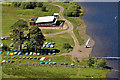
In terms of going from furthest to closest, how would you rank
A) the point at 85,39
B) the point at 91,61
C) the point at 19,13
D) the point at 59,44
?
the point at 19,13
the point at 85,39
the point at 59,44
the point at 91,61

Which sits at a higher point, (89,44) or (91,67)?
(89,44)

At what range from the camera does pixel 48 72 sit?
274ft

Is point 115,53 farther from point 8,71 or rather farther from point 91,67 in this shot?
point 8,71

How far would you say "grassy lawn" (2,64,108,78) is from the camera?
262 ft

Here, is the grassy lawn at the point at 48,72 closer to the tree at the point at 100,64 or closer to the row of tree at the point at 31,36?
the tree at the point at 100,64

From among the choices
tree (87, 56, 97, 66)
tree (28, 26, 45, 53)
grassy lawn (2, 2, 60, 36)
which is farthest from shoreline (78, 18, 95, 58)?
grassy lawn (2, 2, 60, 36)

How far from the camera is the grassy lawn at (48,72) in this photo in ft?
262

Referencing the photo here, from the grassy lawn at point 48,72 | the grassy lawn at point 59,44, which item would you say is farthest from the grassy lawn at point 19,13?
the grassy lawn at point 48,72

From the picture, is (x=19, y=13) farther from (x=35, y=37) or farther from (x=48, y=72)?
(x=48, y=72)

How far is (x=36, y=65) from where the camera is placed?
294 ft

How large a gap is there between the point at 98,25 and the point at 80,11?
3574 cm

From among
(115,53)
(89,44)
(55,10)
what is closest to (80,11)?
(55,10)

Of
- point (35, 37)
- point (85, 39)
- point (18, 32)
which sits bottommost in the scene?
point (85, 39)

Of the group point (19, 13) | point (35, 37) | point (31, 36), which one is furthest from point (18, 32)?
point (19, 13)
